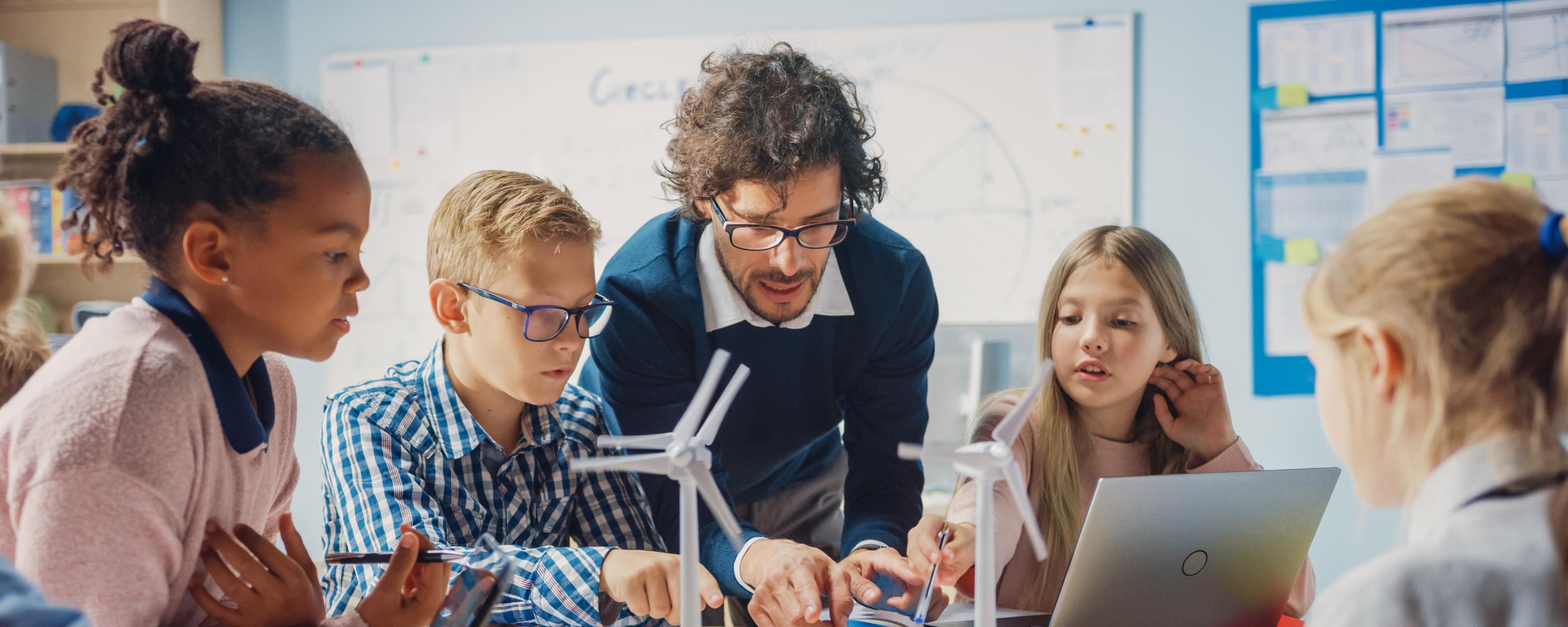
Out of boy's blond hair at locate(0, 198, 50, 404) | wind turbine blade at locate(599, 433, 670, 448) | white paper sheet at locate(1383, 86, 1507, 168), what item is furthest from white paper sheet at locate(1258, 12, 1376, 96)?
boy's blond hair at locate(0, 198, 50, 404)

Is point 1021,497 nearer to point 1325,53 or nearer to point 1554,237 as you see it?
point 1554,237

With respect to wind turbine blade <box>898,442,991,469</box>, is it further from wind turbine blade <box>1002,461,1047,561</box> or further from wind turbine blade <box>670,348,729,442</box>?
wind turbine blade <box>670,348,729,442</box>

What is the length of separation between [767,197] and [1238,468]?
36.4 inches

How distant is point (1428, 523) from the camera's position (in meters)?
0.87

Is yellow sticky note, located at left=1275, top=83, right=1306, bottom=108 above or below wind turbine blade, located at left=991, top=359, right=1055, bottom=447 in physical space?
above

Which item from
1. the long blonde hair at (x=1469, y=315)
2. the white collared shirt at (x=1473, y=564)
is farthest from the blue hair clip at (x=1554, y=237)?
the white collared shirt at (x=1473, y=564)

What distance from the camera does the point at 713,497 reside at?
1.06 metres

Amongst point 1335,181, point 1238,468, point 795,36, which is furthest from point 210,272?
point 1335,181

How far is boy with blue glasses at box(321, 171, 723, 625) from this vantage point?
1382 millimetres

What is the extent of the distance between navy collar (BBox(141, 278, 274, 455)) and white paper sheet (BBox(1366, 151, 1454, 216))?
126 inches

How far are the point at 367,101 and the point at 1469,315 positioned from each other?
11.9 feet

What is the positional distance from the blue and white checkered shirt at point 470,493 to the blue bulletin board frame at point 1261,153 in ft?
7.89

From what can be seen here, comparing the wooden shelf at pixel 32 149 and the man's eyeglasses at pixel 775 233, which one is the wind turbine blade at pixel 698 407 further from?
the wooden shelf at pixel 32 149

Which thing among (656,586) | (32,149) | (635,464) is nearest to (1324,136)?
(656,586)
